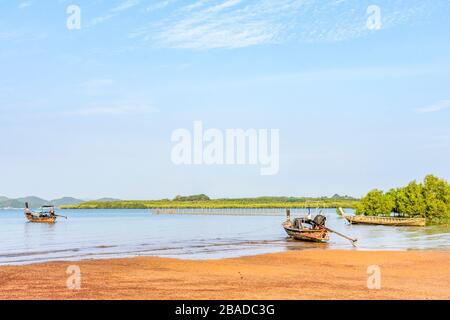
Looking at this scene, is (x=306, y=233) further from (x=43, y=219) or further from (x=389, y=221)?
(x=43, y=219)

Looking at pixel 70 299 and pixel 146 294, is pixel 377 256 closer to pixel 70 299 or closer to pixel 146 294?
pixel 146 294

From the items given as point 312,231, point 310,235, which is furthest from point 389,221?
point 312,231

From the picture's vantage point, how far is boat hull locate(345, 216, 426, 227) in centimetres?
10700

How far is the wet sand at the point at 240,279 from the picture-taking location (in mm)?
24656

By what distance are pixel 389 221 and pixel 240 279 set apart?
8959 cm

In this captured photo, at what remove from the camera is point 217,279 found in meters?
29.8

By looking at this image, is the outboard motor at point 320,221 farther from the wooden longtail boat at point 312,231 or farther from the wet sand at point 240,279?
the wet sand at point 240,279

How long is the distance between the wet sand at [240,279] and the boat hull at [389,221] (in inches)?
2621

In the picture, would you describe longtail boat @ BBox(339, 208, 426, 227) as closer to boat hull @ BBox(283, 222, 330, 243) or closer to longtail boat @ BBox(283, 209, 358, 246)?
longtail boat @ BBox(283, 209, 358, 246)

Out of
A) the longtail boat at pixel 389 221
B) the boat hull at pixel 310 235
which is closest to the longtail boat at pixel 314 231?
the boat hull at pixel 310 235

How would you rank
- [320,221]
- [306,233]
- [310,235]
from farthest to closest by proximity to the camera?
1. [306,233]
2. [310,235]
3. [320,221]

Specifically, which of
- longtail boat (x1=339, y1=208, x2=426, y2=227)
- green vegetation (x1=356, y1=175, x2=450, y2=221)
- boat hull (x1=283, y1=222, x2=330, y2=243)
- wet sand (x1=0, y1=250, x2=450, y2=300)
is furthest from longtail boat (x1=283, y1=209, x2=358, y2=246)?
green vegetation (x1=356, y1=175, x2=450, y2=221)

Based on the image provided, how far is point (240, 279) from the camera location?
1171 inches
